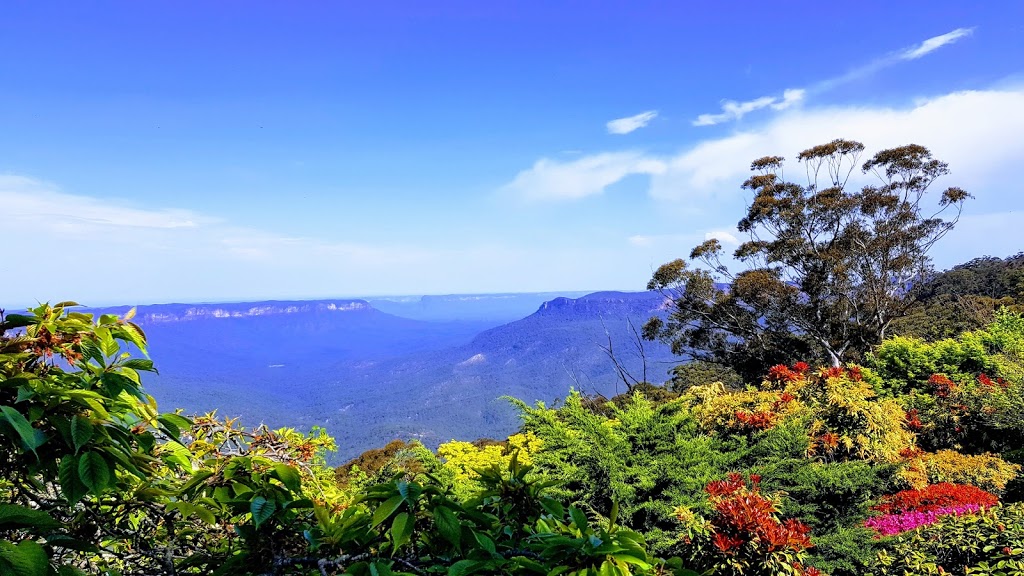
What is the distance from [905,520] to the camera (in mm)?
4406

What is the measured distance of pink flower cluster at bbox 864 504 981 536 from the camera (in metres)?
4.14

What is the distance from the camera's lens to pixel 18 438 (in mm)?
1037

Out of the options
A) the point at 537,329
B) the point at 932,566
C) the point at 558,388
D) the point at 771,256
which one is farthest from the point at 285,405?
the point at 932,566

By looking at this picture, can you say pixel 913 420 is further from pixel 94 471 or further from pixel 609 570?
pixel 94 471

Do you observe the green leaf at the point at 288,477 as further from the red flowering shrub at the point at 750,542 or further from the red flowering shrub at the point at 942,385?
the red flowering shrub at the point at 942,385

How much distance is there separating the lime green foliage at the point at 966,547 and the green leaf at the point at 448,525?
3199 mm

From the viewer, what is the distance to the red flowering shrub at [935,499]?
443 cm

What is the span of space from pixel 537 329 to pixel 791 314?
594 feet

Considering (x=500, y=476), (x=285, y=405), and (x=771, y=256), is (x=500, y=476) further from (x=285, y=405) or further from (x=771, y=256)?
(x=285, y=405)

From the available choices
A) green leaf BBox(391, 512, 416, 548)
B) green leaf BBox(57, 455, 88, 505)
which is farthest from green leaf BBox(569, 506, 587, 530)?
green leaf BBox(57, 455, 88, 505)

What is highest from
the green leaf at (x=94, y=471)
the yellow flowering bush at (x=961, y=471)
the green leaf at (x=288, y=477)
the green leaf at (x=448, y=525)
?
the green leaf at (x=94, y=471)

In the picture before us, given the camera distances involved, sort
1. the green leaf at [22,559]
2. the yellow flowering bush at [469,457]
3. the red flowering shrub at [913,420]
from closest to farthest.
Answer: the green leaf at [22,559]
the yellow flowering bush at [469,457]
the red flowering shrub at [913,420]

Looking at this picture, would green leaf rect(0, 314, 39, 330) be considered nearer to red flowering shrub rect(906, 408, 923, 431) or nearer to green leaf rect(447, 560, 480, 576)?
green leaf rect(447, 560, 480, 576)

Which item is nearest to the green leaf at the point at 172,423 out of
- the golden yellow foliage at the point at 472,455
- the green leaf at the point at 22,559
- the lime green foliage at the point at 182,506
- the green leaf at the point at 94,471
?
the lime green foliage at the point at 182,506
